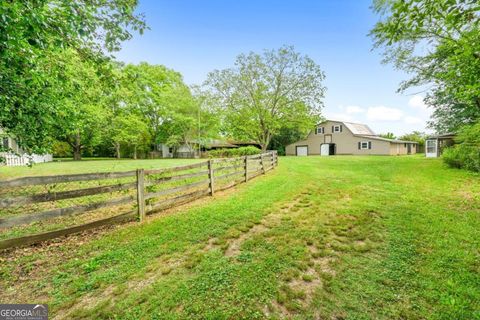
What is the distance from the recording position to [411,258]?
3.15 m

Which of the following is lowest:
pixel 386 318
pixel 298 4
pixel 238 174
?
pixel 386 318

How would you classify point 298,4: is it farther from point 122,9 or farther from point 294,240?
point 294,240

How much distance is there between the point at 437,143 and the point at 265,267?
29331 mm

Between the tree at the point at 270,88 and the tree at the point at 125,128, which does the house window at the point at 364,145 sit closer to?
the tree at the point at 270,88

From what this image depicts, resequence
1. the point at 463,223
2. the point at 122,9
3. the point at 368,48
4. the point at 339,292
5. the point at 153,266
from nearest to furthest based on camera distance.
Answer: the point at 339,292
the point at 153,266
the point at 122,9
the point at 463,223
the point at 368,48

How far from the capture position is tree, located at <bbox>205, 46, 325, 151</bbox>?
2555 centimetres

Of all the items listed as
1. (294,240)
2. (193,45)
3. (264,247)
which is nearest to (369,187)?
(294,240)

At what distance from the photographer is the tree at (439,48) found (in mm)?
2709

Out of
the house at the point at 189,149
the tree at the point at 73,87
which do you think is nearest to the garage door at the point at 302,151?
the house at the point at 189,149

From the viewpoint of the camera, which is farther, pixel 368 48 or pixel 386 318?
pixel 368 48

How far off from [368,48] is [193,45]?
11.4 meters

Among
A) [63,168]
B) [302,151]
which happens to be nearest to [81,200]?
[63,168]

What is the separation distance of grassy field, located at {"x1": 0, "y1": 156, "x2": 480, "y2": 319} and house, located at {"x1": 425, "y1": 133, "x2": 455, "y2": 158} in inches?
877

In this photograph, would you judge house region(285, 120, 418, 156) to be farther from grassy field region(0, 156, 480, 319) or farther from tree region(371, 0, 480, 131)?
grassy field region(0, 156, 480, 319)
